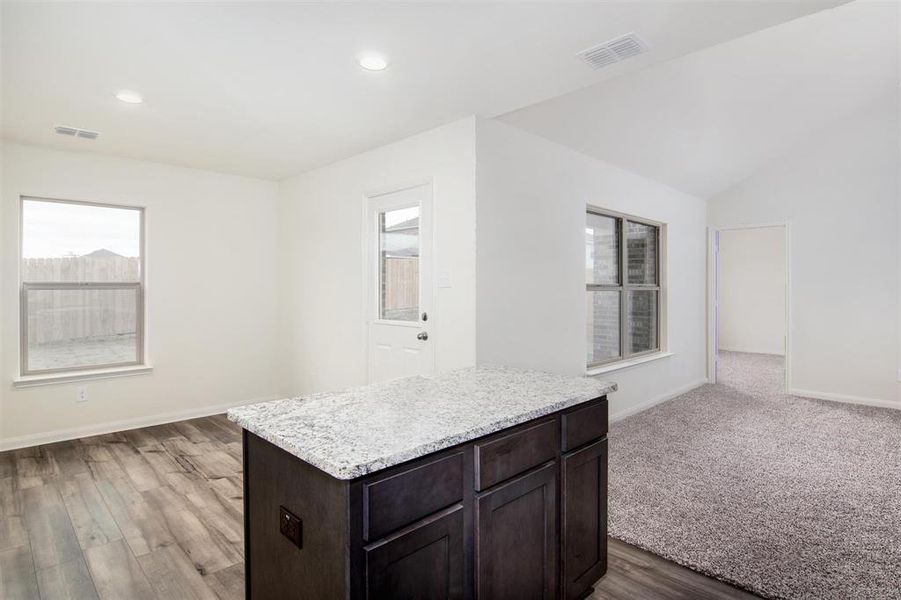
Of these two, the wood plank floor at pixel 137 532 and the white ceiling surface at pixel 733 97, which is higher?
the white ceiling surface at pixel 733 97

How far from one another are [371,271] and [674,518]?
2.79m

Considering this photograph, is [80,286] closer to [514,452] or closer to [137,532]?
[137,532]

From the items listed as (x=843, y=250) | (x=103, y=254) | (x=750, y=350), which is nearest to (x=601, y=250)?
(x=843, y=250)

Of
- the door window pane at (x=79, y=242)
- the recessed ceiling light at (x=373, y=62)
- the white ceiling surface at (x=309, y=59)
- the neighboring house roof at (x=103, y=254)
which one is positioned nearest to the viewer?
the white ceiling surface at (x=309, y=59)

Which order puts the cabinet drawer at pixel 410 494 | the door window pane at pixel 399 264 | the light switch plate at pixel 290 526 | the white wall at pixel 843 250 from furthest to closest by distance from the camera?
the white wall at pixel 843 250
the door window pane at pixel 399 264
the light switch plate at pixel 290 526
the cabinet drawer at pixel 410 494

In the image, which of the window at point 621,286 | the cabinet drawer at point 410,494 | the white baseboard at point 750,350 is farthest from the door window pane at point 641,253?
the white baseboard at point 750,350

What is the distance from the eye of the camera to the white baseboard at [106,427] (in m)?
3.82

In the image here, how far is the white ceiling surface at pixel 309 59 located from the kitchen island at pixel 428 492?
5.24ft

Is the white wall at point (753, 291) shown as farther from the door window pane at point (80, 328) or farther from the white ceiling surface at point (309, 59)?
the door window pane at point (80, 328)

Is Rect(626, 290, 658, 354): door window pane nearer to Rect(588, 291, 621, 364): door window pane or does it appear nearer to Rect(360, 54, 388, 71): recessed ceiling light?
Rect(588, 291, 621, 364): door window pane

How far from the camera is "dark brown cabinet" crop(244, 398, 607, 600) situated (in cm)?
120

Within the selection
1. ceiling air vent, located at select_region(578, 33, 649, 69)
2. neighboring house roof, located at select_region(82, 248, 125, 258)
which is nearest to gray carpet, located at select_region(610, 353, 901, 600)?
ceiling air vent, located at select_region(578, 33, 649, 69)

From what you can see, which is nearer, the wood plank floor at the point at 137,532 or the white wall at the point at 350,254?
the wood plank floor at the point at 137,532

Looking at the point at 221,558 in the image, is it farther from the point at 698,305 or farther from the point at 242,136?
the point at 698,305
